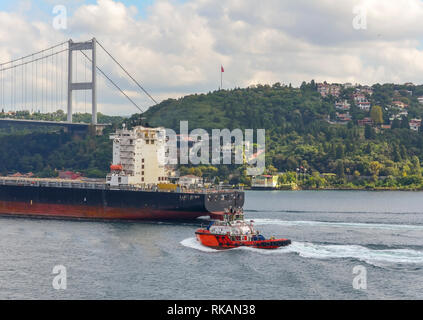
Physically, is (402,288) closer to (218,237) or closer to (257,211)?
(218,237)

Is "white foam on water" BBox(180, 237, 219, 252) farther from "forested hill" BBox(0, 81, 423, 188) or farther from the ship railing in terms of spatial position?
"forested hill" BBox(0, 81, 423, 188)

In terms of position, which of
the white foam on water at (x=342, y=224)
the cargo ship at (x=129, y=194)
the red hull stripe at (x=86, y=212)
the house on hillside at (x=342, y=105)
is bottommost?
the white foam on water at (x=342, y=224)

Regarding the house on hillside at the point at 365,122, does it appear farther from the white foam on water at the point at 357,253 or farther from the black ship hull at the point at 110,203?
the white foam on water at the point at 357,253

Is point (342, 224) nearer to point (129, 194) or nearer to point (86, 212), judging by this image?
point (129, 194)

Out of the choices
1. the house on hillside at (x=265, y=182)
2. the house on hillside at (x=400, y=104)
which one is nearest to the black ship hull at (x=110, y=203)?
the house on hillside at (x=265, y=182)
